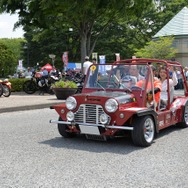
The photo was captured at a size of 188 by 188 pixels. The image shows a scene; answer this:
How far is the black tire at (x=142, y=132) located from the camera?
6.33 meters

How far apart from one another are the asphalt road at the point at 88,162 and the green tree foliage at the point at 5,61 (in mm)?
37103

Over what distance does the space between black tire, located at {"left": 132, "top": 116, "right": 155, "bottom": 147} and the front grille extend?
639 mm

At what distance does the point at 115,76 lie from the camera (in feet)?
24.4

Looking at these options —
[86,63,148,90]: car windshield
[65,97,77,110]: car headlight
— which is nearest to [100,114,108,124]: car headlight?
[65,97,77,110]: car headlight

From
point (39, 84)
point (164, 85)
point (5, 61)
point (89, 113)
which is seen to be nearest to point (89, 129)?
point (89, 113)

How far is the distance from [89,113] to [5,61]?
3946 centimetres

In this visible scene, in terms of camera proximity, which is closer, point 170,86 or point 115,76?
point 115,76

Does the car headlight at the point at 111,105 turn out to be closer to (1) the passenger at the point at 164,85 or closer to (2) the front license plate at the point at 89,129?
(2) the front license plate at the point at 89,129

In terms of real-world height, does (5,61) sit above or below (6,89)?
above

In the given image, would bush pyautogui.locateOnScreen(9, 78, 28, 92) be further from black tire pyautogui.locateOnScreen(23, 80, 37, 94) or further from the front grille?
the front grille

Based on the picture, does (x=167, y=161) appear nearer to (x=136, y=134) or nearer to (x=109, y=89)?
(x=136, y=134)

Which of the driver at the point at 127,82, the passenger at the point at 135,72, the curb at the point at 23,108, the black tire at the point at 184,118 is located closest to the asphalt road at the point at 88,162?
the black tire at the point at 184,118

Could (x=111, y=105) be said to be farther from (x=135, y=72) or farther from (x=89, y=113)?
(x=135, y=72)

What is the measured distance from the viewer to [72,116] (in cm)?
675
